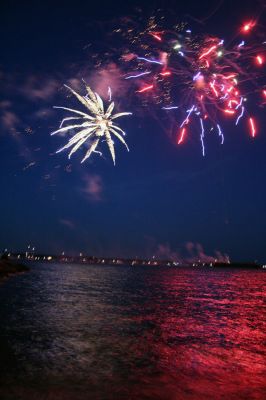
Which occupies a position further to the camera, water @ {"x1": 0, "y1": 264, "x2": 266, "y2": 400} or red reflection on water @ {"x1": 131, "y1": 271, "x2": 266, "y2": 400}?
red reflection on water @ {"x1": 131, "y1": 271, "x2": 266, "y2": 400}

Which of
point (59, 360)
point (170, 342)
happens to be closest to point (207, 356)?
point (170, 342)

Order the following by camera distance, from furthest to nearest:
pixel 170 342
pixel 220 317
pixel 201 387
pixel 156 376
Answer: pixel 220 317, pixel 170 342, pixel 156 376, pixel 201 387

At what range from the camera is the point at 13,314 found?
24828mm

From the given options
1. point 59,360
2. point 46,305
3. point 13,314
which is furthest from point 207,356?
point 46,305

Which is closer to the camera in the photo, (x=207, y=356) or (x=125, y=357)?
(x=125, y=357)

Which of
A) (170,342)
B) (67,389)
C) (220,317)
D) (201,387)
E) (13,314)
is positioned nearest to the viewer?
(67,389)

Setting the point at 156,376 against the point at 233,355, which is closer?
the point at 156,376

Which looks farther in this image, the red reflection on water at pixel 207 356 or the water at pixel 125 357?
the red reflection on water at pixel 207 356

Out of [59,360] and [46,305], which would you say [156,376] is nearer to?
[59,360]

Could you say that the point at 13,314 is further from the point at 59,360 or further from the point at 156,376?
the point at 156,376

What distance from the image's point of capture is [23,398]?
960 centimetres

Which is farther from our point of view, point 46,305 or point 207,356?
point 46,305

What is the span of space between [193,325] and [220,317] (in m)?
6.59

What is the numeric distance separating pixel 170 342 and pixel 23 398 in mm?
10719
